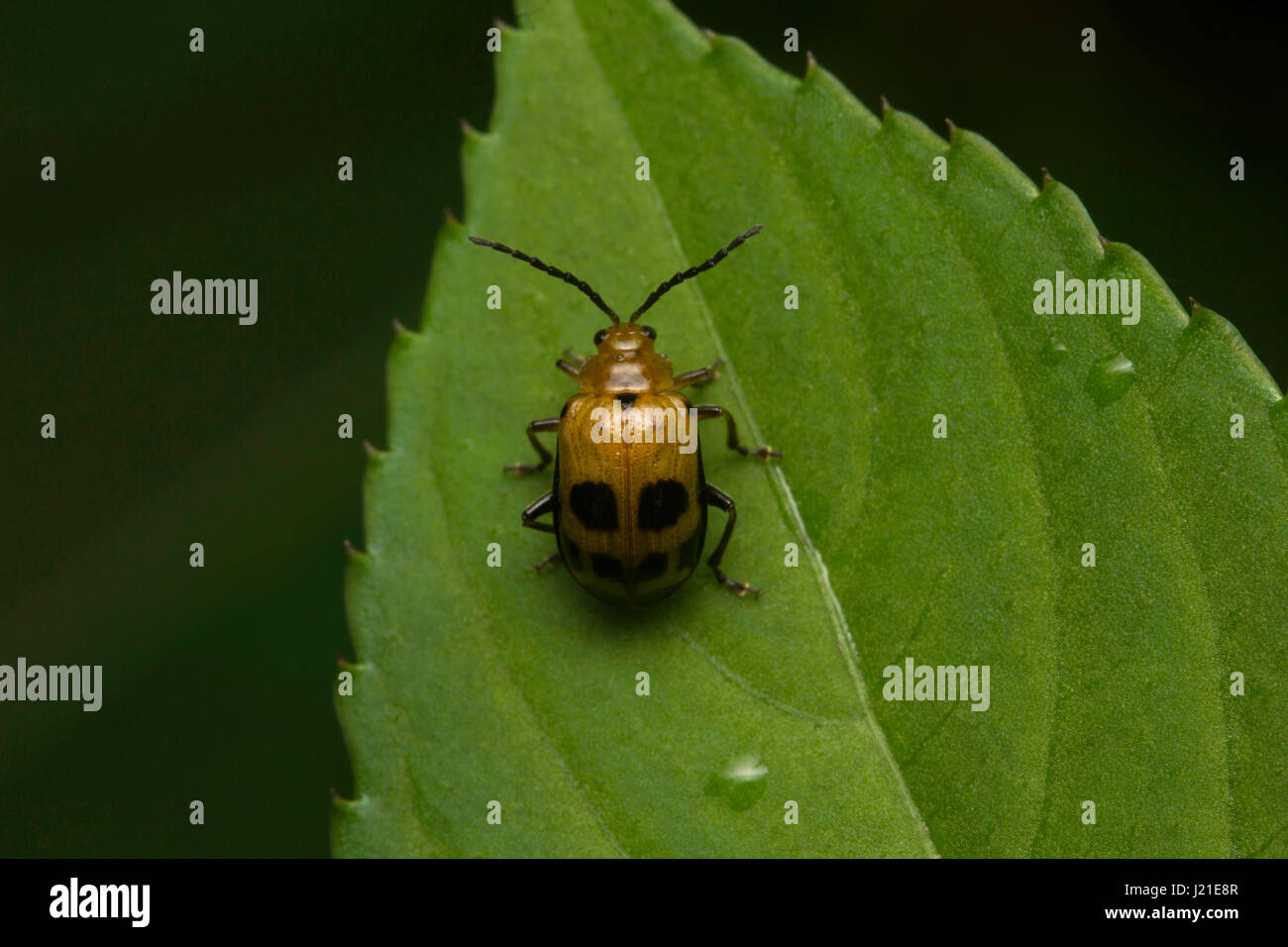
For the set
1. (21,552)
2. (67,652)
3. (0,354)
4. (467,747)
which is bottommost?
(467,747)

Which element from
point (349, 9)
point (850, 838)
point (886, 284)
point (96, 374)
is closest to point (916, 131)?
point (886, 284)

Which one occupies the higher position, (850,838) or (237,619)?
(237,619)

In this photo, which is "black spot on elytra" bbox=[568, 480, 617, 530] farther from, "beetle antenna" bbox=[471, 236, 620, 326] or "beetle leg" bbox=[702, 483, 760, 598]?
"beetle antenna" bbox=[471, 236, 620, 326]

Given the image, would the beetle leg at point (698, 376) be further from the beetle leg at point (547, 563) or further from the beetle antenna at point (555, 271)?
the beetle leg at point (547, 563)

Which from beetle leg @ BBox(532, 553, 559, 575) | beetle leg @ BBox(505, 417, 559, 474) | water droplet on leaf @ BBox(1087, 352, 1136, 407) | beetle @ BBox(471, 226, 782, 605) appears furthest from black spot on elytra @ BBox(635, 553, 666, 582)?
water droplet on leaf @ BBox(1087, 352, 1136, 407)

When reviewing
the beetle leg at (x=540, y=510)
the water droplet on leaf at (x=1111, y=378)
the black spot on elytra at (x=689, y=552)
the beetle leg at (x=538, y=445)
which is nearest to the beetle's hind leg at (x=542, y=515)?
the beetle leg at (x=540, y=510)

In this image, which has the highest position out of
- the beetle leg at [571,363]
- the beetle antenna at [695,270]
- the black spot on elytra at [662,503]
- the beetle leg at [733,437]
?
the beetle antenna at [695,270]

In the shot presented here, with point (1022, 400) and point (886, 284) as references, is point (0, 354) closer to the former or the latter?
point (886, 284)
